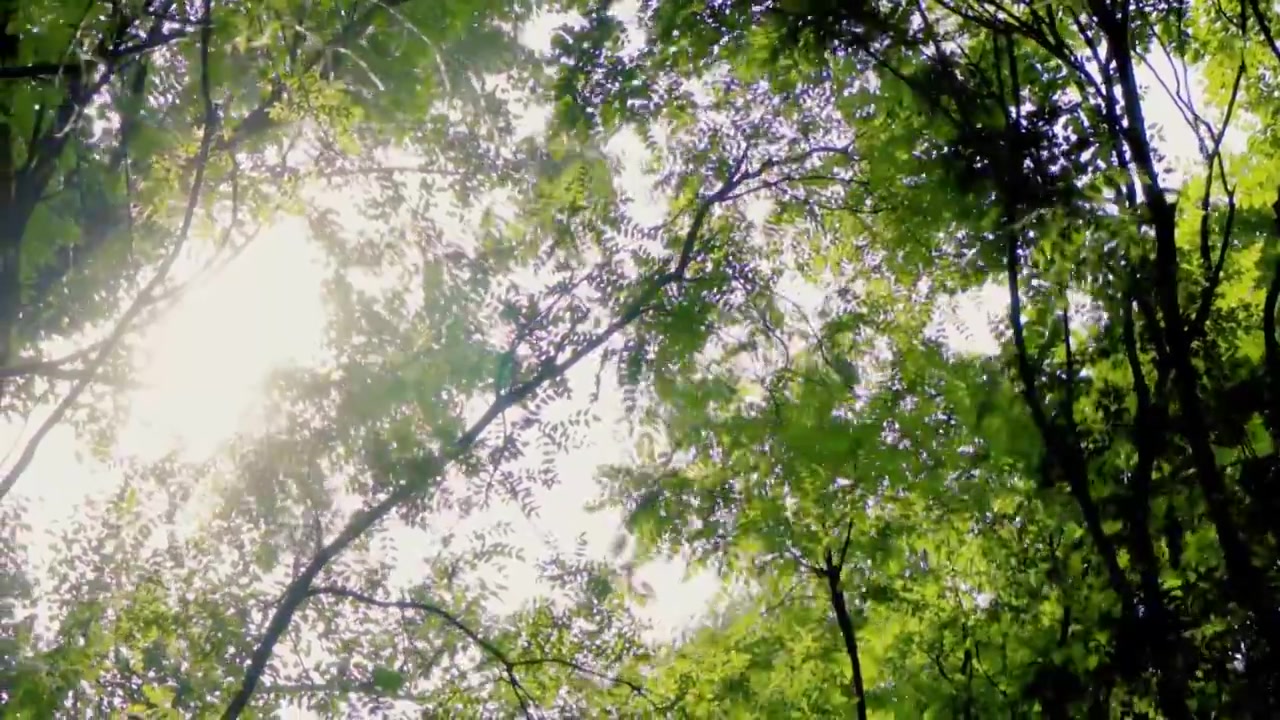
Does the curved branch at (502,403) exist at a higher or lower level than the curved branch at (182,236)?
higher

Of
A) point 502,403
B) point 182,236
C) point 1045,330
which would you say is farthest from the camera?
point 502,403

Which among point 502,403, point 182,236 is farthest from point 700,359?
point 182,236

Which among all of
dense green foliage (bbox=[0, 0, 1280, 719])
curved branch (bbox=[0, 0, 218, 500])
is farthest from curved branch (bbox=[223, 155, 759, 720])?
curved branch (bbox=[0, 0, 218, 500])

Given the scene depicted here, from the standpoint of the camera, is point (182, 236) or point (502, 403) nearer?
point (182, 236)

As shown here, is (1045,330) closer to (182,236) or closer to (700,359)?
(700,359)

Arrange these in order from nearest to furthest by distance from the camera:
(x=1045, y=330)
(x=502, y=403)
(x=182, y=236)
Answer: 1. (x=182, y=236)
2. (x=1045, y=330)
3. (x=502, y=403)

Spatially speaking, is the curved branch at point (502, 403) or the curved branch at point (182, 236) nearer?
the curved branch at point (182, 236)

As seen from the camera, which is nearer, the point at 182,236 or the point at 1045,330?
the point at 182,236

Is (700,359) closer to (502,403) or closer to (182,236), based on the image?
(502,403)

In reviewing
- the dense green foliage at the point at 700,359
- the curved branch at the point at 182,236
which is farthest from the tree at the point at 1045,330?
the curved branch at the point at 182,236

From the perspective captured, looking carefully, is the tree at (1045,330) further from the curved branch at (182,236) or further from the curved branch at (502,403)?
the curved branch at (182,236)

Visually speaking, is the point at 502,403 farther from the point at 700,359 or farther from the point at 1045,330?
the point at 1045,330

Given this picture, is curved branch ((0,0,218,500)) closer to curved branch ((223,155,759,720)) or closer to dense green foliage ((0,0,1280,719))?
dense green foliage ((0,0,1280,719))

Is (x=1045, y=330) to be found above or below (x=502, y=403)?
below
